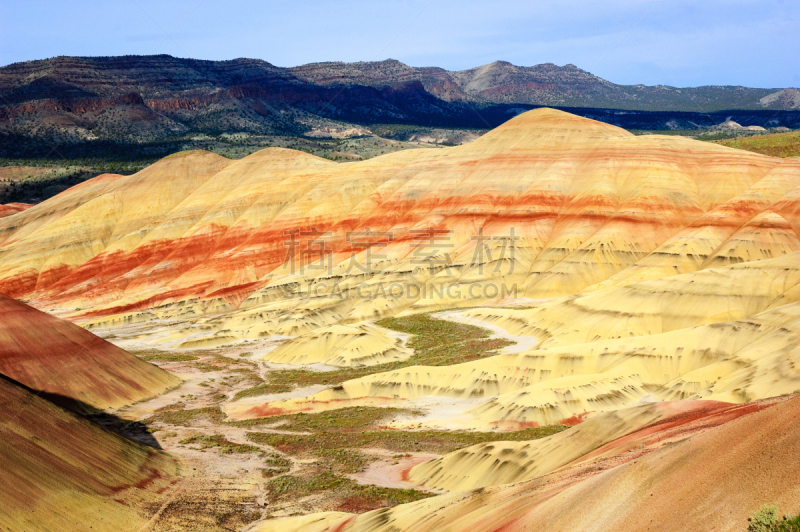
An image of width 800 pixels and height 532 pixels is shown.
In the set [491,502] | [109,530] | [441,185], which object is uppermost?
[441,185]

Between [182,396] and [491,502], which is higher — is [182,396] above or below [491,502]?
below

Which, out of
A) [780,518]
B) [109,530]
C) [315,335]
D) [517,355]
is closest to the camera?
[780,518]

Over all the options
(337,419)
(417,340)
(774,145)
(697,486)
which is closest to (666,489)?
(697,486)

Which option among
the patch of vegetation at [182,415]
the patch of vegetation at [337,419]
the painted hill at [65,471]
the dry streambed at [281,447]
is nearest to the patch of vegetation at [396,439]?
the dry streambed at [281,447]

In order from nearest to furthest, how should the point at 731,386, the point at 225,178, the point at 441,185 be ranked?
the point at 731,386, the point at 441,185, the point at 225,178

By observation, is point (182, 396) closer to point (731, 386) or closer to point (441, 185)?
point (731, 386)

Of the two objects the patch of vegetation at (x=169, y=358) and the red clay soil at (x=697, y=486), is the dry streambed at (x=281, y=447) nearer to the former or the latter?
the patch of vegetation at (x=169, y=358)

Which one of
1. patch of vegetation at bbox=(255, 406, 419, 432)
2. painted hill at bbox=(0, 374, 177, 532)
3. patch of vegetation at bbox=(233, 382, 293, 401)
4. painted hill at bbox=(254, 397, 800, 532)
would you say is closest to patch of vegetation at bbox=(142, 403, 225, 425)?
patch of vegetation at bbox=(233, 382, 293, 401)

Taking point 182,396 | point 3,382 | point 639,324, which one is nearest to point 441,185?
point 639,324
